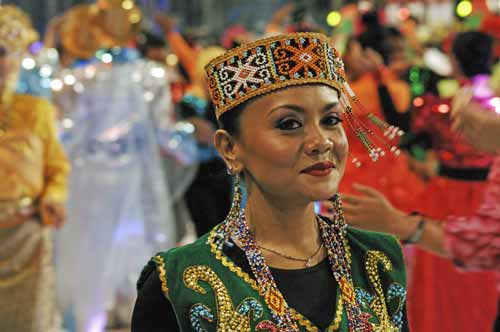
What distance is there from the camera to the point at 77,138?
20.0 feet

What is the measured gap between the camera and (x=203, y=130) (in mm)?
6629

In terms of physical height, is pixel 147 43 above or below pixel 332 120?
above

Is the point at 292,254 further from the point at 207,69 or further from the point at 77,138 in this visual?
the point at 77,138

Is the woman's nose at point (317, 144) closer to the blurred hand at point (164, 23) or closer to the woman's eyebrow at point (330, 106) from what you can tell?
the woman's eyebrow at point (330, 106)

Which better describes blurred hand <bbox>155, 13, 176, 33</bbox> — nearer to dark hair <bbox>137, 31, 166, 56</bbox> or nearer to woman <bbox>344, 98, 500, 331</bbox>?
dark hair <bbox>137, 31, 166, 56</bbox>

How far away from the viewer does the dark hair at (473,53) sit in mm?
4500

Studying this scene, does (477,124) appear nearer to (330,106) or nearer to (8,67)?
(330,106)

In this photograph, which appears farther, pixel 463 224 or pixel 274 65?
pixel 463 224

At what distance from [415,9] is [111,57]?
7.95m

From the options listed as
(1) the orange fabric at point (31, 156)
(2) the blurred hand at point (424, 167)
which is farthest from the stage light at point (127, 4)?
(2) the blurred hand at point (424, 167)

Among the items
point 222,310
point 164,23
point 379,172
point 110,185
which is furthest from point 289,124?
point 164,23

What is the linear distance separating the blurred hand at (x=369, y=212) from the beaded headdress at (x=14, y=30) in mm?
2488

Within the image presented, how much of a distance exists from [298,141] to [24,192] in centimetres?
281

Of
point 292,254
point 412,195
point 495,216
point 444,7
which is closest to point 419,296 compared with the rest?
point 412,195
